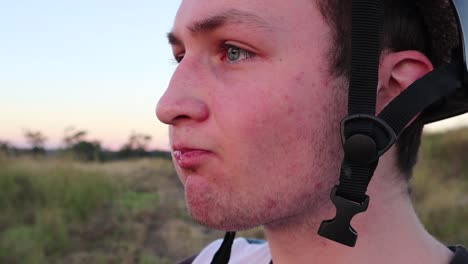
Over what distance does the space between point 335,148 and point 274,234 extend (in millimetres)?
394

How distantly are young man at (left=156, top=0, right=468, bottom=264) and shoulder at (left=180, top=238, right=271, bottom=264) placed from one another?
1.52ft

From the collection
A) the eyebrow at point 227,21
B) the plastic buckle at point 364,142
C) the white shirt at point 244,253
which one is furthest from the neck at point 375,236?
the eyebrow at point 227,21

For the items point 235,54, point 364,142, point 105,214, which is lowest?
point 105,214

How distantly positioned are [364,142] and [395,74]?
0.33 meters

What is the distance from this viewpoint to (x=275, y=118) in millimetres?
1703

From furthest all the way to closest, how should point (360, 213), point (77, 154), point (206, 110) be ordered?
point (77, 154) < point (360, 213) < point (206, 110)

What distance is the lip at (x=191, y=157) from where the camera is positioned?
1707 millimetres

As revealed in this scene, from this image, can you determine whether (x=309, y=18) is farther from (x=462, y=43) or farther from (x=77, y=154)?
(x=77, y=154)

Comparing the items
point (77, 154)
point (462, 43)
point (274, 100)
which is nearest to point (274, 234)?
point (274, 100)

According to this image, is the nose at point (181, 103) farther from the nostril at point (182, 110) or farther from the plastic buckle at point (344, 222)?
the plastic buckle at point (344, 222)

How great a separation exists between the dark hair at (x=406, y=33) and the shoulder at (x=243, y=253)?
0.68 m

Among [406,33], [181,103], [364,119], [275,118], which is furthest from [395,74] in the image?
[181,103]

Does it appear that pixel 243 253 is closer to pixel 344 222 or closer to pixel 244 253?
pixel 244 253

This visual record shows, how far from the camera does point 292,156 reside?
1718mm
